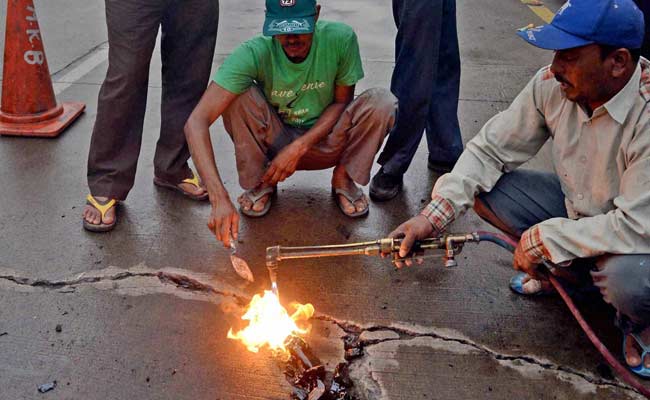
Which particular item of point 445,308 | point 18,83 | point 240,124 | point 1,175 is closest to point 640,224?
point 445,308

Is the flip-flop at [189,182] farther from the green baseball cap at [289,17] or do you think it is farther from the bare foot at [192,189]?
the green baseball cap at [289,17]

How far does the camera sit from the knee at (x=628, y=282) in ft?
7.70

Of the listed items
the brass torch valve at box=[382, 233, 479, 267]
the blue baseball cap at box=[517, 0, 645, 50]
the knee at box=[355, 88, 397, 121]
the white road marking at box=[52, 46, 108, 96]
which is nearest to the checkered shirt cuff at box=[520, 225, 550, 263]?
the brass torch valve at box=[382, 233, 479, 267]

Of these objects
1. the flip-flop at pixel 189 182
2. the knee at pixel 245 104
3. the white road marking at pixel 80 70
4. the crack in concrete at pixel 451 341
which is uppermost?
the knee at pixel 245 104

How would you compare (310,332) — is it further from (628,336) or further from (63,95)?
(63,95)

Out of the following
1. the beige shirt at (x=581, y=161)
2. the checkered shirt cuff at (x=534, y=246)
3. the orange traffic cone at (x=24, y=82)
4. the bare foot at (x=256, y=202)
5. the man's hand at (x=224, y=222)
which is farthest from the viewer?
the orange traffic cone at (x=24, y=82)

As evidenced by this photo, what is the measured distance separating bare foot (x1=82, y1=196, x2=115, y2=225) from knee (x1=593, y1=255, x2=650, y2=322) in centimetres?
252

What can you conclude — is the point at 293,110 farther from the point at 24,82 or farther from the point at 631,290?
the point at 24,82

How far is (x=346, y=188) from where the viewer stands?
3.67 metres

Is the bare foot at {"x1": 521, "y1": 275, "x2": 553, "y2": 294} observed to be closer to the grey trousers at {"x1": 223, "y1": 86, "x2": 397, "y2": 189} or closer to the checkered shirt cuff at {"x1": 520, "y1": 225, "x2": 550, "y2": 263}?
the checkered shirt cuff at {"x1": 520, "y1": 225, "x2": 550, "y2": 263}

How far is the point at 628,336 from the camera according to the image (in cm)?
264

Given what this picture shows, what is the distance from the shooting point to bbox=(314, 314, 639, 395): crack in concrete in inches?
101

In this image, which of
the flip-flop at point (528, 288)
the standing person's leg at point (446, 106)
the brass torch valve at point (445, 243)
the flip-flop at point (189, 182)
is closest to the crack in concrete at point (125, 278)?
the flip-flop at point (189, 182)

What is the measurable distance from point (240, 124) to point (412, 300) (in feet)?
4.36
